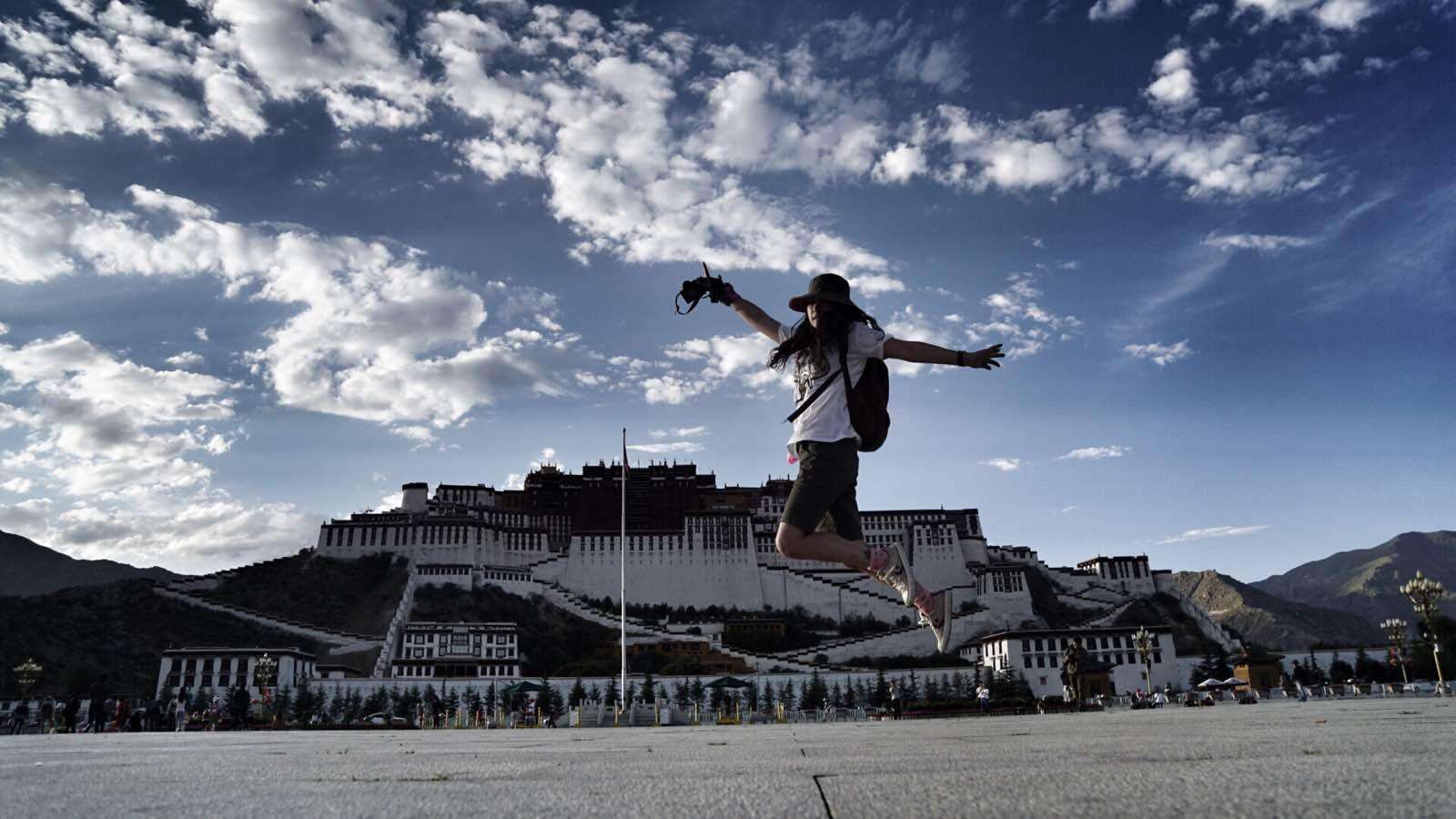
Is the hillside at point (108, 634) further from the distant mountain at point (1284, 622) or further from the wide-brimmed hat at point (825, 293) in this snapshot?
the distant mountain at point (1284, 622)

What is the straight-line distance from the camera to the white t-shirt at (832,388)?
4.77 m

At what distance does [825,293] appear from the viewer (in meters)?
5.04

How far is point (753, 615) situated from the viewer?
80375mm

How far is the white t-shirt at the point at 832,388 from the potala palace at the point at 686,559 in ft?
234

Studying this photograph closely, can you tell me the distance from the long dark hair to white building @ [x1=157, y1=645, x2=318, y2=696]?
205 feet

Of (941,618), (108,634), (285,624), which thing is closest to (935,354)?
(941,618)

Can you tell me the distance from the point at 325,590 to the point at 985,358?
292ft

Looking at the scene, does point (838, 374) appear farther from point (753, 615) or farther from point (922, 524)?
point (922, 524)

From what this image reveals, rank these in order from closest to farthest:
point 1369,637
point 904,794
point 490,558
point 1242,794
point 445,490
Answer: point 1242,794, point 904,794, point 490,558, point 445,490, point 1369,637

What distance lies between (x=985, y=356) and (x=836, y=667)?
64.3 metres

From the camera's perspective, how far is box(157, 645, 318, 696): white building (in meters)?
58.8

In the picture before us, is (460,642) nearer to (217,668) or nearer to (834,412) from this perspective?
(217,668)

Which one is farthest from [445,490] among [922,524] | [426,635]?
[922,524]

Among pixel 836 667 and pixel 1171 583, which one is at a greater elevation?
pixel 1171 583
